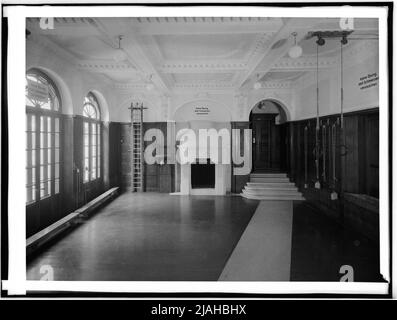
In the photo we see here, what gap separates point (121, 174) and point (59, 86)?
456cm

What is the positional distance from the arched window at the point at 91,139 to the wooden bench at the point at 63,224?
0.59 meters

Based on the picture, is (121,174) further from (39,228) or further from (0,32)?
(0,32)

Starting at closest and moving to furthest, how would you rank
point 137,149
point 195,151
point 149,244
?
point 149,244, point 195,151, point 137,149

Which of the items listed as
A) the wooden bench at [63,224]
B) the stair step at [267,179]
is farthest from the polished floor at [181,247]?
the stair step at [267,179]

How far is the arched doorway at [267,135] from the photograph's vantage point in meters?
11.9

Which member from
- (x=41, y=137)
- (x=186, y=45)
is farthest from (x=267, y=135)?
(x=41, y=137)

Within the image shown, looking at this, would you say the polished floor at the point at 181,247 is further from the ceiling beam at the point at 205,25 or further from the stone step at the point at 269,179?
the ceiling beam at the point at 205,25

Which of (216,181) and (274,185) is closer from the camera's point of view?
(274,185)

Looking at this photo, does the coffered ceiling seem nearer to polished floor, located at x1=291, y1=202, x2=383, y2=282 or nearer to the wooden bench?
the wooden bench

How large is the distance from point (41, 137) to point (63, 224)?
1682 mm

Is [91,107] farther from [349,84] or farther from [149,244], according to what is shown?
[349,84]

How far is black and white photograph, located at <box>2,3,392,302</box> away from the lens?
3.17 meters

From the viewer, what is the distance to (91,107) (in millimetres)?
8914
